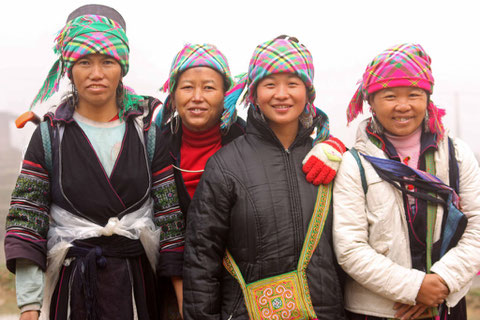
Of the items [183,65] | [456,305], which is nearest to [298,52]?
[183,65]

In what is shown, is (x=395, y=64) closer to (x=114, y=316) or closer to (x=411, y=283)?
(x=411, y=283)

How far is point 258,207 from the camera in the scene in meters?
1.89

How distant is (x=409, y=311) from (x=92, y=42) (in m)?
1.91

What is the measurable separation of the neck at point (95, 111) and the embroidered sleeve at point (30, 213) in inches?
9.3

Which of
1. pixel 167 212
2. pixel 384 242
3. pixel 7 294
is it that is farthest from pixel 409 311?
pixel 7 294

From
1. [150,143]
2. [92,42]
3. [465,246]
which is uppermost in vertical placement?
[92,42]

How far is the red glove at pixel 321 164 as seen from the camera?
75.6 inches

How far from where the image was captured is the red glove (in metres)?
1.92

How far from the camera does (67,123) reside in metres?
2.00

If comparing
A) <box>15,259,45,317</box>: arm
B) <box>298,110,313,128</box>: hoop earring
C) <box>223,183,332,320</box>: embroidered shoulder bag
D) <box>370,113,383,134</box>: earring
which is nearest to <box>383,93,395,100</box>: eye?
<box>370,113,383,134</box>: earring

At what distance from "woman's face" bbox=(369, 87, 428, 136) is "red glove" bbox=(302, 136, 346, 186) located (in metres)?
0.31

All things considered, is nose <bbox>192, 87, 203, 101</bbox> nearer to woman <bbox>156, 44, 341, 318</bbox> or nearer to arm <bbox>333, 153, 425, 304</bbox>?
woman <bbox>156, 44, 341, 318</bbox>

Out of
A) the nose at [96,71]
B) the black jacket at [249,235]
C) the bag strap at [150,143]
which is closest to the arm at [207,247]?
the black jacket at [249,235]

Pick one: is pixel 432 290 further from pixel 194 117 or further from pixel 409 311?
pixel 194 117
